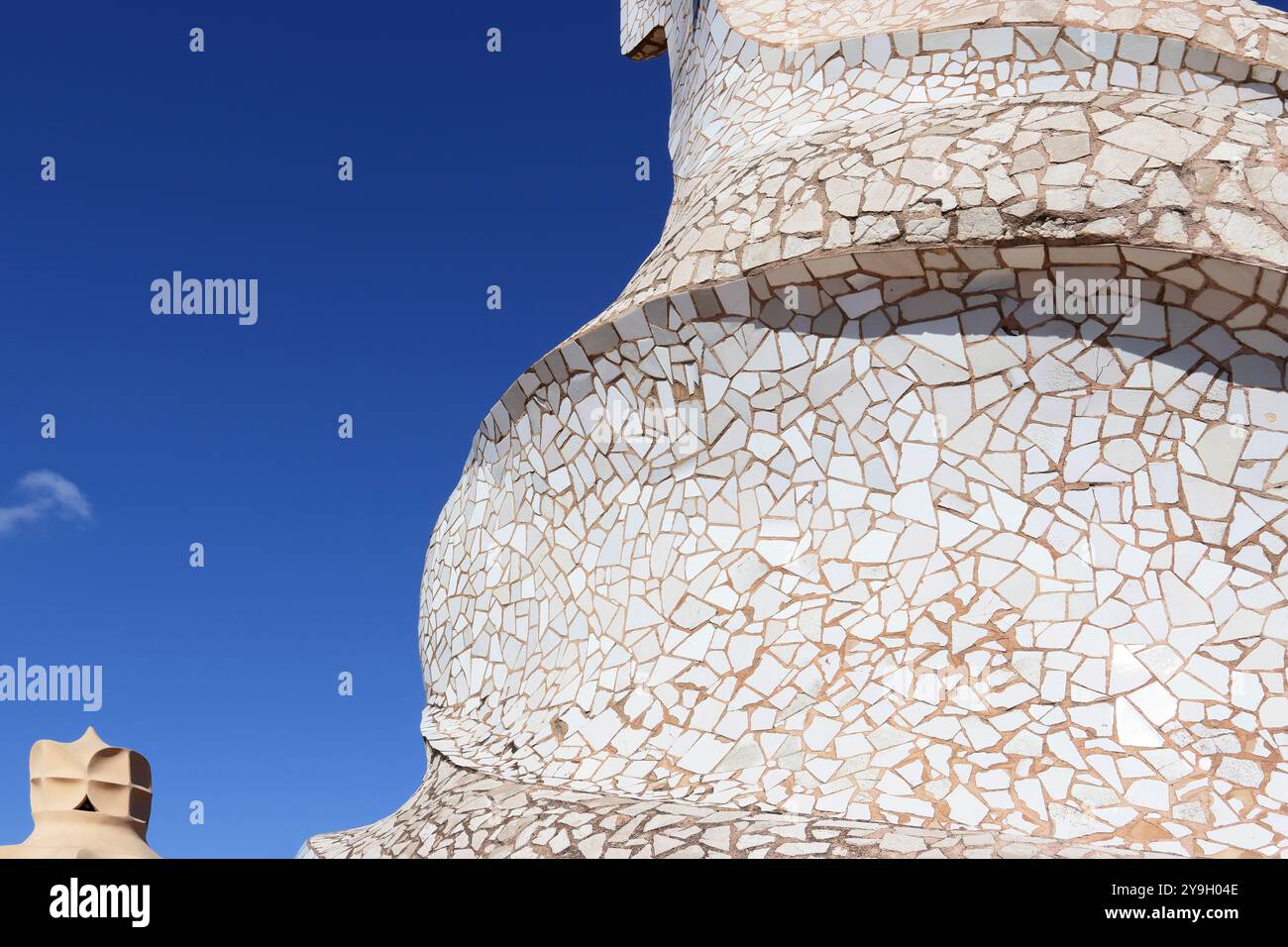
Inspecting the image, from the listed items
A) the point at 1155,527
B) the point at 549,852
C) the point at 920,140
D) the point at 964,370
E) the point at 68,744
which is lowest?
the point at 549,852

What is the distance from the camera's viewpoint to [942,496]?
5.62 m

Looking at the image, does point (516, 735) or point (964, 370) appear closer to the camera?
point (964, 370)

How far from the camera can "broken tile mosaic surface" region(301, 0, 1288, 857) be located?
16.6 ft

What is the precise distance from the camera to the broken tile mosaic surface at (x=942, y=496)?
506 centimetres

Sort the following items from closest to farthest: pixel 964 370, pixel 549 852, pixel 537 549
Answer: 1. pixel 549 852
2. pixel 964 370
3. pixel 537 549

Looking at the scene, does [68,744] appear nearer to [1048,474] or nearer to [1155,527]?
[1048,474]

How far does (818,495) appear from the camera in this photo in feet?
19.3

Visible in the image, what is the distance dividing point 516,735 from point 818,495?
2.10 metres

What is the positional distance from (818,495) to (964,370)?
895 mm

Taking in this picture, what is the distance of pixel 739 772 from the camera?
5.46 meters
